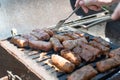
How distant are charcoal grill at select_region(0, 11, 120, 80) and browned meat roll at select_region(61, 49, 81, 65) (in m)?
0.06

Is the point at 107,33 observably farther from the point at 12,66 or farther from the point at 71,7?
the point at 12,66

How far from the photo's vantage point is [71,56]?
235 cm

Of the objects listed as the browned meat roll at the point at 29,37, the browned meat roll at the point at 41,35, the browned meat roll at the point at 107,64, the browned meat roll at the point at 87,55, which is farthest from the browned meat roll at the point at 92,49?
the browned meat roll at the point at 29,37

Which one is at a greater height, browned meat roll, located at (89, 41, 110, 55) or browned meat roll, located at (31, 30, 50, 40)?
browned meat roll, located at (31, 30, 50, 40)

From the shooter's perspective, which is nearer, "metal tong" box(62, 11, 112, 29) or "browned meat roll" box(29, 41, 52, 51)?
"browned meat roll" box(29, 41, 52, 51)

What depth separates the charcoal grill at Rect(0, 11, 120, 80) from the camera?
214cm

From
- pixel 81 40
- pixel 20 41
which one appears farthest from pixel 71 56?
pixel 20 41

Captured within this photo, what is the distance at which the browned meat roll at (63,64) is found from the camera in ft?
7.13

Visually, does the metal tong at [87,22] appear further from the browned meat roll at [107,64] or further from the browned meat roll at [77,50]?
the browned meat roll at [107,64]

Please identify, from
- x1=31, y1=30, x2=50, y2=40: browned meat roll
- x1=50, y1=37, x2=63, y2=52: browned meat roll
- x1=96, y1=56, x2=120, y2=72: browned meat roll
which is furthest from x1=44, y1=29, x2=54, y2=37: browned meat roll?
x1=96, y1=56, x2=120, y2=72: browned meat roll

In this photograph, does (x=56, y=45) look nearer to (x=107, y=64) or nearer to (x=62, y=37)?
(x=62, y=37)

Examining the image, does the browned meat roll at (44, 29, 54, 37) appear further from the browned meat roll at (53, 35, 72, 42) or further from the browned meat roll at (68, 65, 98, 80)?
the browned meat roll at (68, 65, 98, 80)

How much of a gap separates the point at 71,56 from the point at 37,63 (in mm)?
350

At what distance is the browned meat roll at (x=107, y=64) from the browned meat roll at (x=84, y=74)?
0.25 ft
